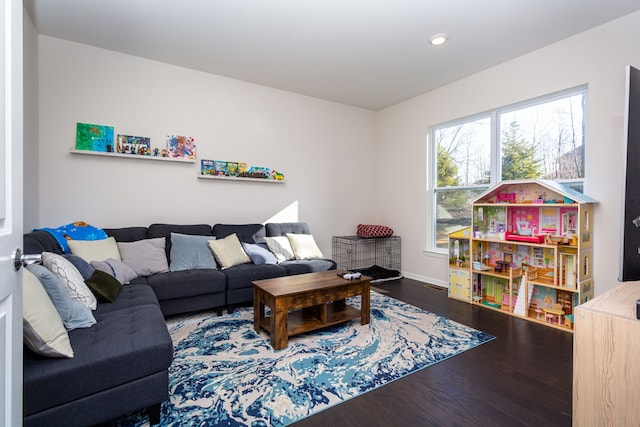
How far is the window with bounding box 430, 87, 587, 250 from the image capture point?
300cm

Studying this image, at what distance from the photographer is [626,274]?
4.01ft

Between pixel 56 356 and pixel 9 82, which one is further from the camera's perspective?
pixel 56 356

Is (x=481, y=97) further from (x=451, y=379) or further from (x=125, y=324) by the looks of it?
(x=125, y=324)

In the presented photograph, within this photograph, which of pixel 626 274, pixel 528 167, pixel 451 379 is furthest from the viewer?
pixel 528 167

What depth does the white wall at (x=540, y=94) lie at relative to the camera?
8.57 ft

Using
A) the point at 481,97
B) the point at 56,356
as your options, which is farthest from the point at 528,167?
the point at 56,356

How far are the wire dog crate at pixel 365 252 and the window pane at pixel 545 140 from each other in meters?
1.98

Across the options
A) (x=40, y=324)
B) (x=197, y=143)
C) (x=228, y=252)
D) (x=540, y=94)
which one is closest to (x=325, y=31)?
(x=197, y=143)

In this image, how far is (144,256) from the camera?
2.87m

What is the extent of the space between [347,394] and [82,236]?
8.86ft

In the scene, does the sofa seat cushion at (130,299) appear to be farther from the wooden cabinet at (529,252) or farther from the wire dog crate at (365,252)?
the wooden cabinet at (529,252)

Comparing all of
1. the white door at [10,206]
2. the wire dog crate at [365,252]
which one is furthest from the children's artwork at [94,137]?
the wire dog crate at [365,252]

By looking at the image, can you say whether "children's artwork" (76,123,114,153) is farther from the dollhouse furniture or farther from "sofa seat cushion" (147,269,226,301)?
the dollhouse furniture

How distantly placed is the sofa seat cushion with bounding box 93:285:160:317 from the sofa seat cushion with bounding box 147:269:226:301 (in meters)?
0.16
